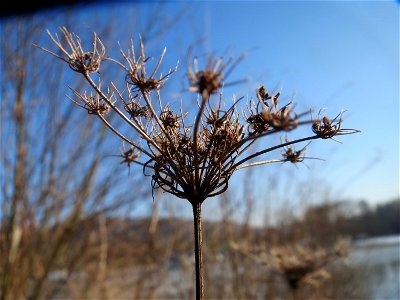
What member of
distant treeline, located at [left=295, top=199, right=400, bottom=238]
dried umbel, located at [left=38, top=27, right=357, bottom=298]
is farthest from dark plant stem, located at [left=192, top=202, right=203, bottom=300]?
distant treeline, located at [left=295, top=199, right=400, bottom=238]

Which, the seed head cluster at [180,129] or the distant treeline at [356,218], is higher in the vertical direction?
the distant treeline at [356,218]

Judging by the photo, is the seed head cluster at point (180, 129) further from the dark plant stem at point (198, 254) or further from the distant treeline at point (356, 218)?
the distant treeline at point (356, 218)

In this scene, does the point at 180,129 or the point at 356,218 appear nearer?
the point at 180,129

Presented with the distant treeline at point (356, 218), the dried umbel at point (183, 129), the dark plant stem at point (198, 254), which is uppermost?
the distant treeline at point (356, 218)

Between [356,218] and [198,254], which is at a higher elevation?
[356,218]

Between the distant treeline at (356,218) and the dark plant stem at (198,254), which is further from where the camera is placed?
the distant treeline at (356,218)

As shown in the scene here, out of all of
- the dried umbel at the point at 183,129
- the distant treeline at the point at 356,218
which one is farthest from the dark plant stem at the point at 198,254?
the distant treeline at the point at 356,218

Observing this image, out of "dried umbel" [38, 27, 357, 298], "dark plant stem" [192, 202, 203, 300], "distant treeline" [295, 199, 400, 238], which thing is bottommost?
"dark plant stem" [192, 202, 203, 300]

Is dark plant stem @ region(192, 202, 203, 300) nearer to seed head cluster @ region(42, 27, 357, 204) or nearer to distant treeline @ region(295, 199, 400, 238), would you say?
Answer: seed head cluster @ region(42, 27, 357, 204)

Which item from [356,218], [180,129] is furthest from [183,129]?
[356,218]

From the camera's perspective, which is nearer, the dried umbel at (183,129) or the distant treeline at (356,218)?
the dried umbel at (183,129)

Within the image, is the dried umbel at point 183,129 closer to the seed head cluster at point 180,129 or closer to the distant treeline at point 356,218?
the seed head cluster at point 180,129

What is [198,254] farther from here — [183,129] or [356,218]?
[356,218]
